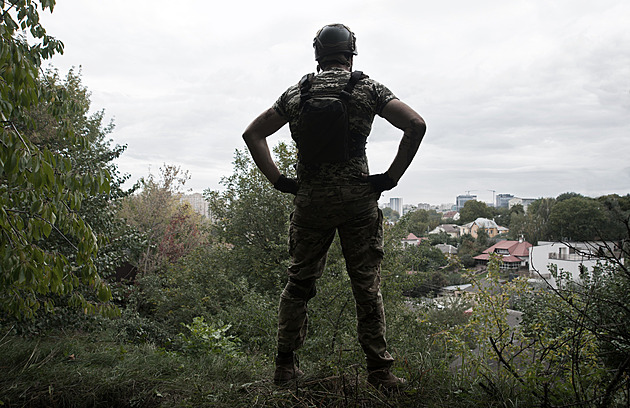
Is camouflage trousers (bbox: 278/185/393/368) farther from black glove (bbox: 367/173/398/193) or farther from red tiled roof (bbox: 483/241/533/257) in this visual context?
red tiled roof (bbox: 483/241/533/257)

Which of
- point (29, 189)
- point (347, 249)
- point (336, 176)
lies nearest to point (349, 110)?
point (336, 176)

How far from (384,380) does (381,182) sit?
1.05 metres

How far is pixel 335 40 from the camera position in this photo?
227 cm

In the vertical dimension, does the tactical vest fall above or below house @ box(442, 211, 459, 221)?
below

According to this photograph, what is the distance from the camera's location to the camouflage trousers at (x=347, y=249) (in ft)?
7.22

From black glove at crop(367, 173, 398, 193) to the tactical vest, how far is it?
17 centimetres

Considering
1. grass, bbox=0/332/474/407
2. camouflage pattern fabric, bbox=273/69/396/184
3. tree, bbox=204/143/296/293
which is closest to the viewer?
grass, bbox=0/332/474/407

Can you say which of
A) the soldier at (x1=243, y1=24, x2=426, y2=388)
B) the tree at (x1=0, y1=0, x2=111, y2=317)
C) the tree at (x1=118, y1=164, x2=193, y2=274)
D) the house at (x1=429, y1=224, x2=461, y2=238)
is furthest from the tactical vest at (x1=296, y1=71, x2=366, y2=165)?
the house at (x1=429, y1=224, x2=461, y2=238)

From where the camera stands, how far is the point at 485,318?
2.72m

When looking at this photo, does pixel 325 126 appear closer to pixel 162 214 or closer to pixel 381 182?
pixel 381 182

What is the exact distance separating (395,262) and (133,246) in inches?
185

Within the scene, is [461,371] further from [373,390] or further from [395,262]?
[395,262]

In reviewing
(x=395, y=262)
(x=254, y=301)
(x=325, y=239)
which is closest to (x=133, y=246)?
(x=254, y=301)

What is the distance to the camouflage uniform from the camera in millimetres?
2172
